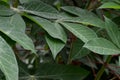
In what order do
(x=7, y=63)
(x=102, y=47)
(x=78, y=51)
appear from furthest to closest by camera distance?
1. (x=78, y=51)
2. (x=102, y=47)
3. (x=7, y=63)

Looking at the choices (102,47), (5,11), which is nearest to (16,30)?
(5,11)

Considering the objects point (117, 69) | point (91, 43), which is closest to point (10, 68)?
point (91, 43)

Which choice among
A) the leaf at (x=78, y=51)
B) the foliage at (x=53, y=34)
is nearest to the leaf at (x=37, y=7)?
the foliage at (x=53, y=34)

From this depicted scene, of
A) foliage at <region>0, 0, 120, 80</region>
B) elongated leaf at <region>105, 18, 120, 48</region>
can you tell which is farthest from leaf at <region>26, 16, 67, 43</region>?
elongated leaf at <region>105, 18, 120, 48</region>

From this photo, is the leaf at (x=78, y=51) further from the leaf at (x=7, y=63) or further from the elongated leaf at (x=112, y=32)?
the leaf at (x=7, y=63)

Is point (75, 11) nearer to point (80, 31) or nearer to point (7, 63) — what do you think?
point (80, 31)

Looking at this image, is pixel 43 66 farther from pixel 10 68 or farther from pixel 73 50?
pixel 10 68
